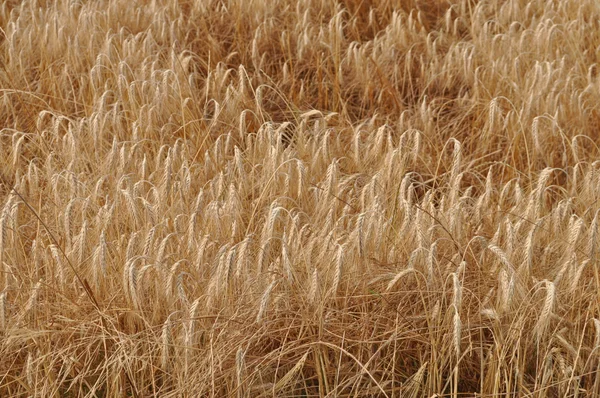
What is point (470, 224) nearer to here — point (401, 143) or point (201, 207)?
point (401, 143)

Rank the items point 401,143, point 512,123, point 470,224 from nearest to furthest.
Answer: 1. point 470,224
2. point 401,143
3. point 512,123

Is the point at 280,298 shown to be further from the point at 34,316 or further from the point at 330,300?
the point at 34,316

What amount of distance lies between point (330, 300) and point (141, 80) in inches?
54.3

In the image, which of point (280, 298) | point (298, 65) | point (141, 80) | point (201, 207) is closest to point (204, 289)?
point (280, 298)

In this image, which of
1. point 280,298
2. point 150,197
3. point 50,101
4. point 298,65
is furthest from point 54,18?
point 280,298

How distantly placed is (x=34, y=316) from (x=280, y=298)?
0.51m

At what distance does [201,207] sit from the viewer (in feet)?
7.36

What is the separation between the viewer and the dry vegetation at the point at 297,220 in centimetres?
184

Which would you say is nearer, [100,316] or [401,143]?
[100,316]

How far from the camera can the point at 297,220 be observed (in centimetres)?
207

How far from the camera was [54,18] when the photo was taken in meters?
3.44

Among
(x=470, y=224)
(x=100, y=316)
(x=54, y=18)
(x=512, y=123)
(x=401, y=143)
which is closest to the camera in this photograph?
(x=100, y=316)

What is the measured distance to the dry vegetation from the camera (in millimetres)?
1842

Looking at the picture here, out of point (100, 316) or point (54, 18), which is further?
point (54, 18)
